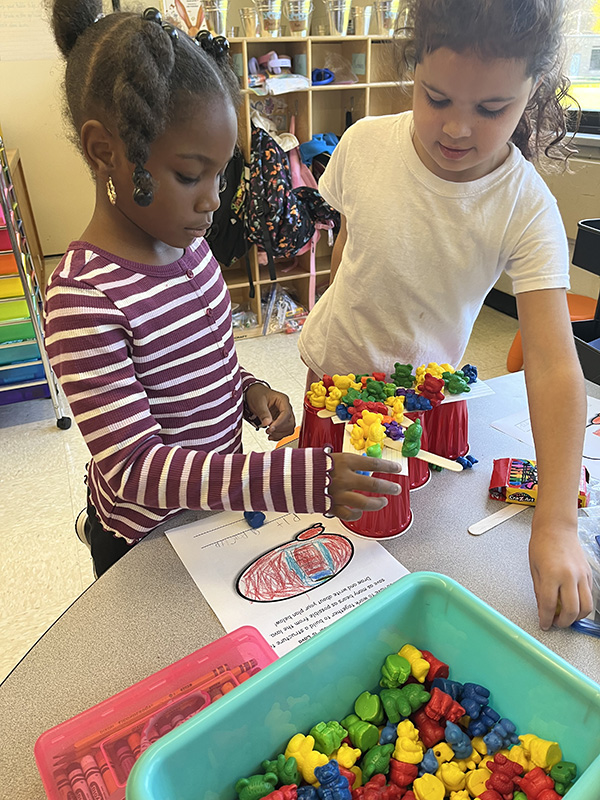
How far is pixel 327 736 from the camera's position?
52 cm

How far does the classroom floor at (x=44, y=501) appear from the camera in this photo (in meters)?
1.53

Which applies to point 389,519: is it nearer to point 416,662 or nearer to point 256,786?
point 416,662

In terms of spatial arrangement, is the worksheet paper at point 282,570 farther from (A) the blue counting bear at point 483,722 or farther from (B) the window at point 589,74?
(B) the window at point 589,74

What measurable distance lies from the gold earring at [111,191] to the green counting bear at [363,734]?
582mm

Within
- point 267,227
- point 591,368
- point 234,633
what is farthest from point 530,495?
point 267,227

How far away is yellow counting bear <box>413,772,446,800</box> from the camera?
49 cm

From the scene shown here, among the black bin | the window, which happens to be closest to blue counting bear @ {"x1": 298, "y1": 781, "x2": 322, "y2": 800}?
the black bin

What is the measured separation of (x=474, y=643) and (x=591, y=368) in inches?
47.2

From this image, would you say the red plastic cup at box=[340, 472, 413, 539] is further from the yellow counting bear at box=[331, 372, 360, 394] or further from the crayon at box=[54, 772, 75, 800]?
the crayon at box=[54, 772, 75, 800]

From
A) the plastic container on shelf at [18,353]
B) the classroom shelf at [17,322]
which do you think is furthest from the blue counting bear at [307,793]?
the plastic container on shelf at [18,353]

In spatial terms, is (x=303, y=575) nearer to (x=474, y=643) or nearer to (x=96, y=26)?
(x=474, y=643)

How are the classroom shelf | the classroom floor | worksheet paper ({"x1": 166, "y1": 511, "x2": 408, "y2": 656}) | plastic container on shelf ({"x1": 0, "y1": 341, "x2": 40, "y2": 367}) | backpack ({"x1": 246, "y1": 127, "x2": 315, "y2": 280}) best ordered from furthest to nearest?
backpack ({"x1": 246, "y1": 127, "x2": 315, "y2": 280}) < plastic container on shelf ({"x1": 0, "y1": 341, "x2": 40, "y2": 367}) < the classroom shelf < the classroom floor < worksheet paper ({"x1": 166, "y1": 511, "x2": 408, "y2": 656})

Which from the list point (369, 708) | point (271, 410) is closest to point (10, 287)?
point (271, 410)

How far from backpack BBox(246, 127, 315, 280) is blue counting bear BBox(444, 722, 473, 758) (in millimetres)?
2385
